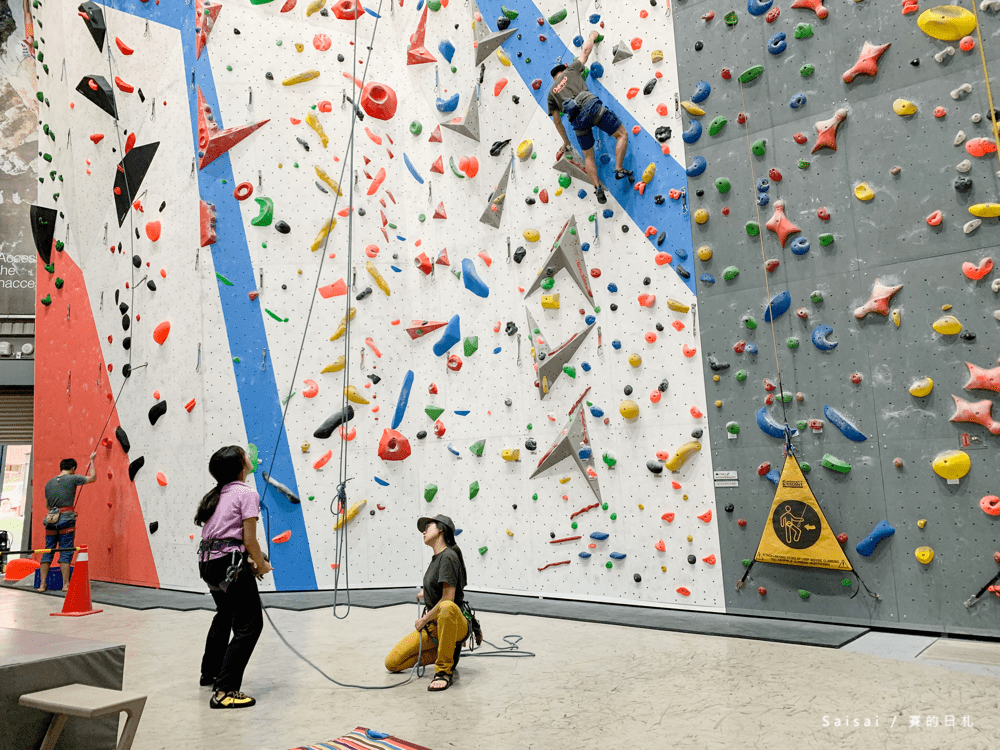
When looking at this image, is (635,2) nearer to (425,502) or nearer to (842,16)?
(842,16)

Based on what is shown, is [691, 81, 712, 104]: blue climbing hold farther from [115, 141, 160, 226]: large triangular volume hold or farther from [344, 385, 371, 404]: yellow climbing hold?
[115, 141, 160, 226]: large triangular volume hold

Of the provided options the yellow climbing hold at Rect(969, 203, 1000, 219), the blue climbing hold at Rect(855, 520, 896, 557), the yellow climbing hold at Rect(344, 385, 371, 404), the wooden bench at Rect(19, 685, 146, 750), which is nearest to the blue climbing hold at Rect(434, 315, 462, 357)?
the yellow climbing hold at Rect(344, 385, 371, 404)

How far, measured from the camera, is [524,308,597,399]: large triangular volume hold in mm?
5652

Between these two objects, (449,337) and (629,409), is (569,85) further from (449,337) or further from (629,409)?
(629,409)

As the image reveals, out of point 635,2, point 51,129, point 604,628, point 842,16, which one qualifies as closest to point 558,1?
point 635,2

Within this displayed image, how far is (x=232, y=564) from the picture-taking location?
3.06m

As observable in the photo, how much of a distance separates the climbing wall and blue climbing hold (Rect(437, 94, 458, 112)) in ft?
0.07

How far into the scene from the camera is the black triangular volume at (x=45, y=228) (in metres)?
8.08

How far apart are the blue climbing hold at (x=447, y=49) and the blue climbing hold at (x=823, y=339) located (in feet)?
13.8

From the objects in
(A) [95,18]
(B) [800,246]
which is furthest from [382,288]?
(A) [95,18]

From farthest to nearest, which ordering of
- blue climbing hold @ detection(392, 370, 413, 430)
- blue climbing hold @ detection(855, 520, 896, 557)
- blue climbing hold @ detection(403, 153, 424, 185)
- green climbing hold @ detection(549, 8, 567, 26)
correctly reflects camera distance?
blue climbing hold @ detection(403, 153, 424, 185), blue climbing hold @ detection(392, 370, 413, 430), green climbing hold @ detection(549, 8, 567, 26), blue climbing hold @ detection(855, 520, 896, 557)

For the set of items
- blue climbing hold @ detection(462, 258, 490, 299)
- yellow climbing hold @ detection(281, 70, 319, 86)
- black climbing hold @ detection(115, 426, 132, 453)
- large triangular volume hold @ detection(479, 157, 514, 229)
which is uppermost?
yellow climbing hold @ detection(281, 70, 319, 86)

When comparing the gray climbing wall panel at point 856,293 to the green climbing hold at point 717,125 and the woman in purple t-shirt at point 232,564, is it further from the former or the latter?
the woman in purple t-shirt at point 232,564

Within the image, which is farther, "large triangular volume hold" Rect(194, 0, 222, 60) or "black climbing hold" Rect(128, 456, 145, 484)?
"black climbing hold" Rect(128, 456, 145, 484)
